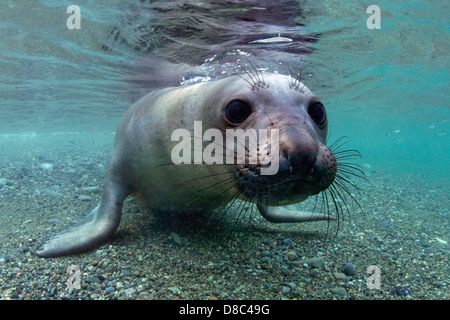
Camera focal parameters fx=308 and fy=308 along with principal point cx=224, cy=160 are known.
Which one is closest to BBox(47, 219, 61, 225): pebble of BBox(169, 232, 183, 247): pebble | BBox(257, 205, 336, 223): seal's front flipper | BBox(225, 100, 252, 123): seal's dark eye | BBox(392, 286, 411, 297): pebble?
BBox(169, 232, 183, 247): pebble

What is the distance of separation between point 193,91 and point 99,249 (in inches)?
75.7

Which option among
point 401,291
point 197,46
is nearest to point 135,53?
point 197,46

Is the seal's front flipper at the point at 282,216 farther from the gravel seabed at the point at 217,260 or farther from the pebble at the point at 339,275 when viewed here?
the pebble at the point at 339,275

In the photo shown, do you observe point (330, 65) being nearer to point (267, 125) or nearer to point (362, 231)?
point (362, 231)

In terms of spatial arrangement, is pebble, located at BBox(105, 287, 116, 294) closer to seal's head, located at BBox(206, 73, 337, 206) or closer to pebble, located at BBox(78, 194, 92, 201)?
seal's head, located at BBox(206, 73, 337, 206)

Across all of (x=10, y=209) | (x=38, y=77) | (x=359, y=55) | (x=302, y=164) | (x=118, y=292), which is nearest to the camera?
(x=302, y=164)

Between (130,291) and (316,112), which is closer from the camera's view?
(130,291)

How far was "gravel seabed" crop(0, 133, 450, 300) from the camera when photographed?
2516 millimetres

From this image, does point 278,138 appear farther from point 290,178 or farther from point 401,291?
point 401,291

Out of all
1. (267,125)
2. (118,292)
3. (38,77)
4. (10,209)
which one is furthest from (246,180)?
(38,77)

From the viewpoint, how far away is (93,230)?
10.9ft

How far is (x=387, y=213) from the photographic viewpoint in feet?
21.9

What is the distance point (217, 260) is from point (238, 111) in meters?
1.53


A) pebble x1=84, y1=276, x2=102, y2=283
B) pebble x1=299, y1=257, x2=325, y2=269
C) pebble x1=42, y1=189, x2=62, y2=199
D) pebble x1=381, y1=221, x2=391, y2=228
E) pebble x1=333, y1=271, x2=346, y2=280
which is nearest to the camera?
pebble x1=84, y1=276, x2=102, y2=283
